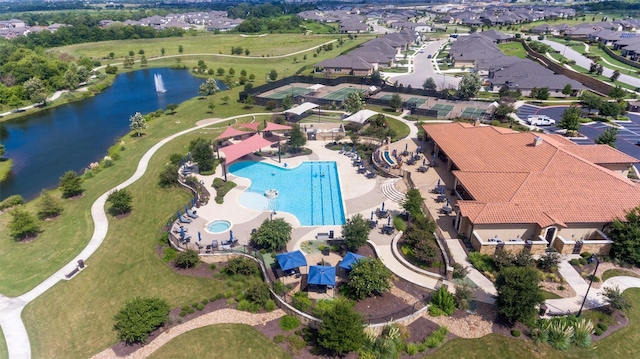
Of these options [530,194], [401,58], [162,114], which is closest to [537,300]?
[530,194]

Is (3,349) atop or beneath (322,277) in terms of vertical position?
beneath

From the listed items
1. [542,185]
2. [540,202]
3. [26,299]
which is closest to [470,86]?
[542,185]

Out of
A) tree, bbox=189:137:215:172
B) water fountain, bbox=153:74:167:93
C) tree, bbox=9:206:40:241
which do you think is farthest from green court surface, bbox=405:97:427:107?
tree, bbox=9:206:40:241

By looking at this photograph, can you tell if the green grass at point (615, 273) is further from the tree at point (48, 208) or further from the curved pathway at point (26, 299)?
the tree at point (48, 208)

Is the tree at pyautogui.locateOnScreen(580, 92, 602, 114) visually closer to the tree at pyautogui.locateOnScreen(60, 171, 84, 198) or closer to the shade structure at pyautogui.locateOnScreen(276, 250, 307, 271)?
the shade structure at pyautogui.locateOnScreen(276, 250, 307, 271)

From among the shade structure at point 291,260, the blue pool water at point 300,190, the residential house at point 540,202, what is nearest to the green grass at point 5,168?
the blue pool water at point 300,190

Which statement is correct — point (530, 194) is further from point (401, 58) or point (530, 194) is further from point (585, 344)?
point (401, 58)

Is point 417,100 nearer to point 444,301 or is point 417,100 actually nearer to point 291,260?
point 291,260
